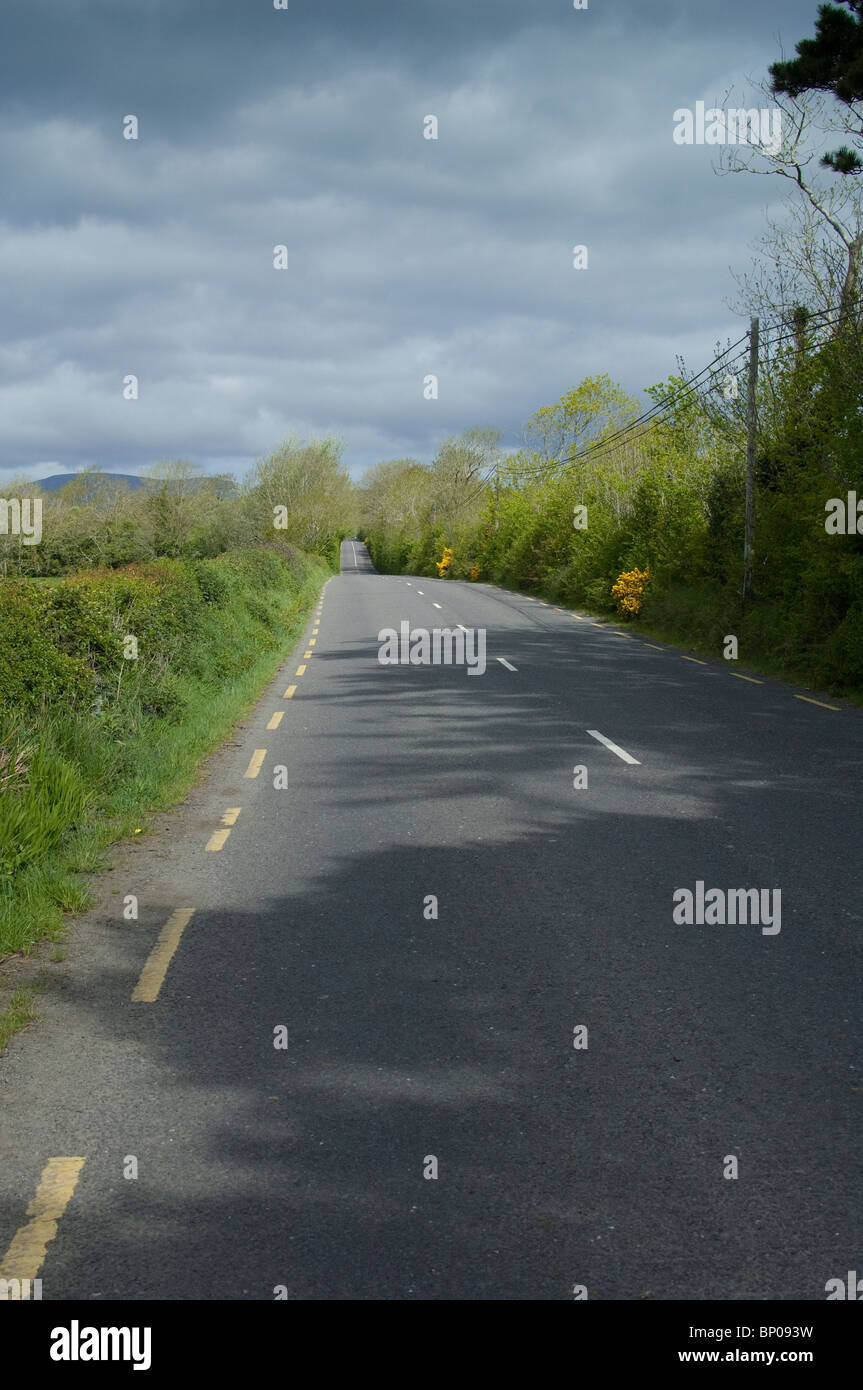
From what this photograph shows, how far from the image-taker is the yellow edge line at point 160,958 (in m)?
5.07

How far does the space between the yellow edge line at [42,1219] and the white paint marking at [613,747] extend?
760 cm

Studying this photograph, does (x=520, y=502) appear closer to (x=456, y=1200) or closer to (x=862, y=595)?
(x=862, y=595)

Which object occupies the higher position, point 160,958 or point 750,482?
point 750,482

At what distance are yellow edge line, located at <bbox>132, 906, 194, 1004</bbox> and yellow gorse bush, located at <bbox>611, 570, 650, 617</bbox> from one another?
2596 cm

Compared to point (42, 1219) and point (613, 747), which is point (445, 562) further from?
point (42, 1219)

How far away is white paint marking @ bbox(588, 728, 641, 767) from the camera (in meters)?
10.6

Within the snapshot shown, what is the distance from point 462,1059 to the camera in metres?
4.31

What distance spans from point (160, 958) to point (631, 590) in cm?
2705
